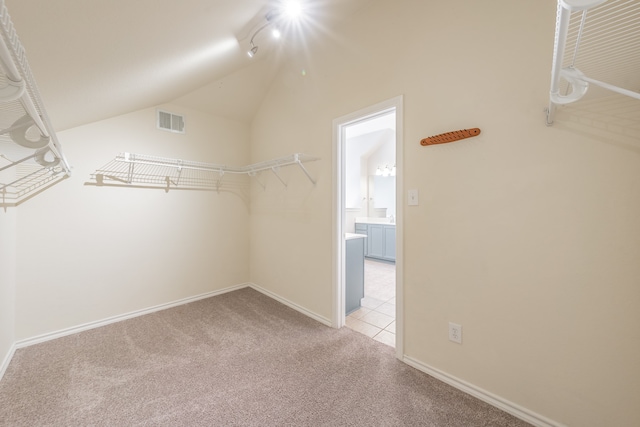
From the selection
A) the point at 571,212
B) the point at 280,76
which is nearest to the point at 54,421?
the point at 571,212

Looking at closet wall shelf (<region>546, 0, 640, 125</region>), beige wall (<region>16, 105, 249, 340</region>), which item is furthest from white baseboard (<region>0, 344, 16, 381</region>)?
closet wall shelf (<region>546, 0, 640, 125</region>)

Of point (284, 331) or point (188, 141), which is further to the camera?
point (188, 141)

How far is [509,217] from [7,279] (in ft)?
12.0

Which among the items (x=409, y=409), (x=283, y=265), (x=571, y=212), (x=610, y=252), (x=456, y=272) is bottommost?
(x=409, y=409)

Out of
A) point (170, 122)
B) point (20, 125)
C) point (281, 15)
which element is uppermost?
point (281, 15)

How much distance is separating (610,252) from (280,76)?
3.31 meters

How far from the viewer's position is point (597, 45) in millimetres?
860

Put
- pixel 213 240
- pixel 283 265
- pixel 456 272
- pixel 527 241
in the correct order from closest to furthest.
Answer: pixel 527 241 < pixel 456 272 < pixel 283 265 < pixel 213 240

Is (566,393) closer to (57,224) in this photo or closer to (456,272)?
(456,272)

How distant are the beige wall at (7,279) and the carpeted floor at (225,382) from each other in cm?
20

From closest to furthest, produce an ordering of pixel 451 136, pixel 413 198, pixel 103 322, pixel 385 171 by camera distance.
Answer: pixel 451 136
pixel 413 198
pixel 103 322
pixel 385 171

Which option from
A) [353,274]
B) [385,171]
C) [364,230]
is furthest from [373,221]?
[353,274]

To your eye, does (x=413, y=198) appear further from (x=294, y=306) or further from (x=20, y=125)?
(x=20, y=125)

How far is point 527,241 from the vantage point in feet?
4.58
